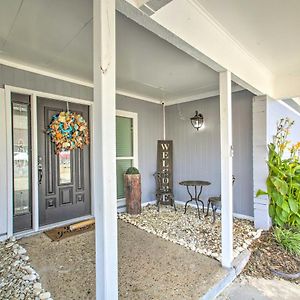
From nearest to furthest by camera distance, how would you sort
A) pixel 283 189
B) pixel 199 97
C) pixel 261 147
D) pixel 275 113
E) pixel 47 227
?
pixel 283 189, pixel 47 227, pixel 261 147, pixel 275 113, pixel 199 97

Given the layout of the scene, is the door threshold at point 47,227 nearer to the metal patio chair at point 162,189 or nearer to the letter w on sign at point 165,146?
the metal patio chair at point 162,189

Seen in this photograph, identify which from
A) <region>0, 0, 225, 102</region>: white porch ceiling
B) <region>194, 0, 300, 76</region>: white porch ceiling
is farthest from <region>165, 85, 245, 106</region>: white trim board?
<region>194, 0, 300, 76</region>: white porch ceiling

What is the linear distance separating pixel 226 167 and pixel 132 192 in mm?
2257

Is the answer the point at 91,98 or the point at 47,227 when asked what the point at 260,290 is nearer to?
the point at 47,227

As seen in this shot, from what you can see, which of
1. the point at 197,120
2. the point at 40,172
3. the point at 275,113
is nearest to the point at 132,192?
the point at 40,172

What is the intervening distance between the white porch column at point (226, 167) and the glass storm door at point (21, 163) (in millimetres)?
2733

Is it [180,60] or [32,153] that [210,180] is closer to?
[180,60]

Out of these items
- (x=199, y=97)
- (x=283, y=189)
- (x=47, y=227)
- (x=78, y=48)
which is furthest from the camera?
(x=199, y=97)

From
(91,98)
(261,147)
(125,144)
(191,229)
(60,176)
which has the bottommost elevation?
(191,229)

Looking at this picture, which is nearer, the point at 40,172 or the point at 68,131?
the point at 40,172

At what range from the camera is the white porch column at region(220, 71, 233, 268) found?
2.23 metres

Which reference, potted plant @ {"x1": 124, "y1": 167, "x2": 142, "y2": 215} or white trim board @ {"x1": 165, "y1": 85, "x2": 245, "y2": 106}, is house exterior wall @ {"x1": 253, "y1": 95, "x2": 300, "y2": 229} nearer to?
white trim board @ {"x1": 165, "y1": 85, "x2": 245, "y2": 106}

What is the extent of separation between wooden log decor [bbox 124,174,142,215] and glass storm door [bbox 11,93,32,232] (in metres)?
1.66

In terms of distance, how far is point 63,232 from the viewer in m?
3.14
